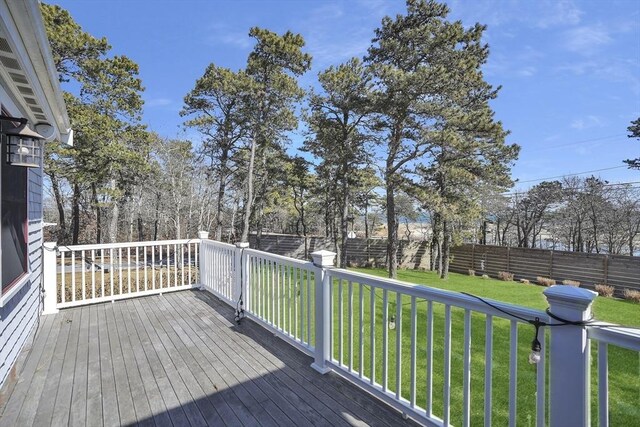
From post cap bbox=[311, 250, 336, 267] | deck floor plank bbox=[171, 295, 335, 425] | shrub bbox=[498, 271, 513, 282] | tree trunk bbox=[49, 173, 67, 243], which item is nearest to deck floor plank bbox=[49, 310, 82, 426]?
deck floor plank bbox=[171, 295, 335, 425]

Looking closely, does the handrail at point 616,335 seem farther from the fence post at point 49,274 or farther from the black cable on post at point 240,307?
the fence post at point 49,274

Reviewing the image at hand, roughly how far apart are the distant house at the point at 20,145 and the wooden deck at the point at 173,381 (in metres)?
0.34

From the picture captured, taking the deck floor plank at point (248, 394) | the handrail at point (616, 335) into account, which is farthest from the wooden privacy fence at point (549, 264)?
the deck floor plank at point (248, 394)

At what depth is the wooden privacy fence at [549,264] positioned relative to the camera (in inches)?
479

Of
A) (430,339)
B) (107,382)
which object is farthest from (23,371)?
(430,339)

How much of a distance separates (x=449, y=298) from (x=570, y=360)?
1.90ft

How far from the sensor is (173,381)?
2.60 meters

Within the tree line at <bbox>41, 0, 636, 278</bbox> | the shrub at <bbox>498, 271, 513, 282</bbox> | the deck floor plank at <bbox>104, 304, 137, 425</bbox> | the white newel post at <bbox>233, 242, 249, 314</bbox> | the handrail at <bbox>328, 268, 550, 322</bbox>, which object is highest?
the tree line at <bbox>41, 0, 636, 278</bbox>

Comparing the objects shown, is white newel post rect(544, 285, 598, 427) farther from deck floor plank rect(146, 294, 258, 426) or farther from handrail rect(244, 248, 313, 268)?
handrail rect(244, 248, 313, 268)

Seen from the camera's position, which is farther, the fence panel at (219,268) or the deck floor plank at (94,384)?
the fence panel at (219,268)

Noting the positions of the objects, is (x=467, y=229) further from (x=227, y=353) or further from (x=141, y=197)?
(x=141, y=197)

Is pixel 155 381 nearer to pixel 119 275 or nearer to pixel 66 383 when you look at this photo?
pixel 66 383

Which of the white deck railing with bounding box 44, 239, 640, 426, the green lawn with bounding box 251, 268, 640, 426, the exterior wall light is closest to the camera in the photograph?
the white deck railing with bounding box 44, 239, 640, 426

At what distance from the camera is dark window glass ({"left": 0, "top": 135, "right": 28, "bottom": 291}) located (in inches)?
99.3
